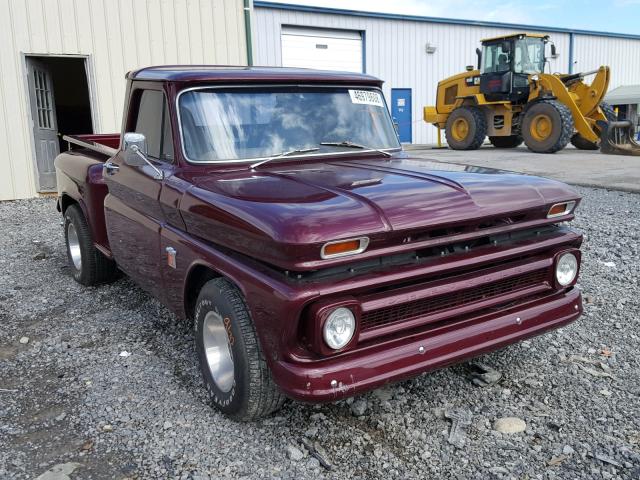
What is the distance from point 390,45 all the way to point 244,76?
20033 millimetres

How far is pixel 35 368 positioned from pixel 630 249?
206 inches

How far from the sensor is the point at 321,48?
68.1 feet

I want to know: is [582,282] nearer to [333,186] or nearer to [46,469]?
[333,186]

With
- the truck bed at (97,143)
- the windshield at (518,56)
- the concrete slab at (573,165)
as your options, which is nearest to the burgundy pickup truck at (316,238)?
the truck bed at (97,143)

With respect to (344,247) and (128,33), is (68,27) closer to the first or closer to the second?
(128,33)

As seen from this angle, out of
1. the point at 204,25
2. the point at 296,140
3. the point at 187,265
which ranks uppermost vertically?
the point at 204,25

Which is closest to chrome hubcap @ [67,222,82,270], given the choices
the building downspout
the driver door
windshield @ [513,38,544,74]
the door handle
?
the driver door

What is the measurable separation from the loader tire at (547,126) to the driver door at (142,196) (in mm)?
12946

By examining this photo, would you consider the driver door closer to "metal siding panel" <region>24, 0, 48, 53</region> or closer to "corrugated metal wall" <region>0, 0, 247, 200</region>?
"corrugated metal wall" <region>0, 0, 247, 200</region>

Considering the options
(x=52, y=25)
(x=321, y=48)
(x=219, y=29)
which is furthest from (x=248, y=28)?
(x=321, y=48)

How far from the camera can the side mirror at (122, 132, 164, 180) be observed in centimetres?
337

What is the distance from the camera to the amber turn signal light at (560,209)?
3018 mm

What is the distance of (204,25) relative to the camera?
35.2ft

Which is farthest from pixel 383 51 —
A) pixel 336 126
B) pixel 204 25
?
pixel 336 126
